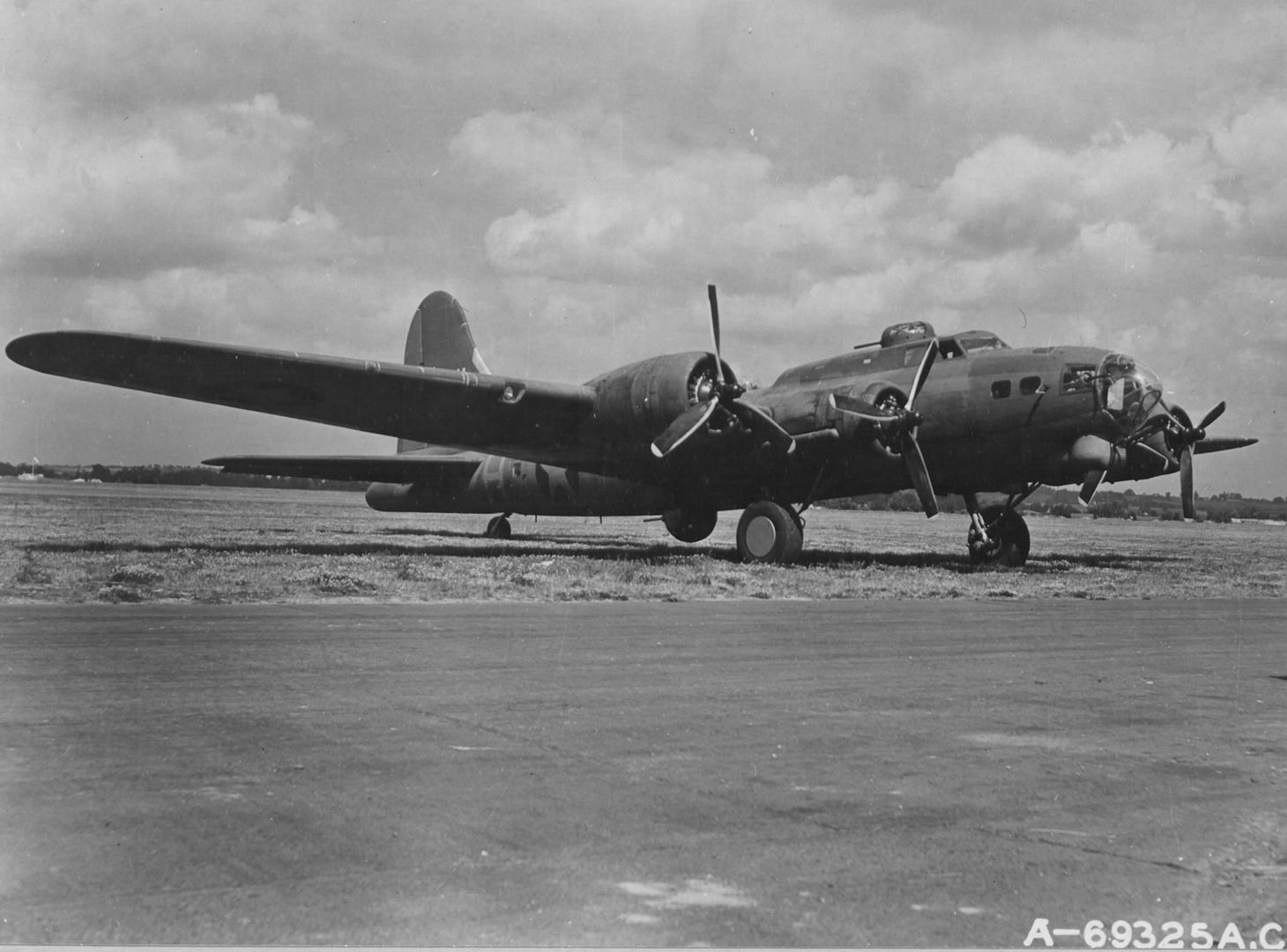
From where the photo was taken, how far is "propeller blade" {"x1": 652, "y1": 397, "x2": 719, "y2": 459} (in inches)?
819

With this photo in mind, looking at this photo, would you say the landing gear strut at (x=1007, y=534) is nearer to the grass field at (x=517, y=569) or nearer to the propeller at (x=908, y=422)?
the grass field at (x=517, y=569)

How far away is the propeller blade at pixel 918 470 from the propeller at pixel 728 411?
2.03 metres

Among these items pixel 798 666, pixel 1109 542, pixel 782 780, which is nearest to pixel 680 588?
pixel 798 666

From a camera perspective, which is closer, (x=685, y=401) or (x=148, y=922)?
(x=148, y=922)

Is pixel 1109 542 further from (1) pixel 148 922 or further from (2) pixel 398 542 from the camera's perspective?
(1) pixel 148 922

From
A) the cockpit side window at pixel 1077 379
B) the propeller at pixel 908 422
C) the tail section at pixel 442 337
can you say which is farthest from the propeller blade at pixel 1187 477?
the tail section at pixel 442 337

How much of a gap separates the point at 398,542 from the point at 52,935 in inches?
1032

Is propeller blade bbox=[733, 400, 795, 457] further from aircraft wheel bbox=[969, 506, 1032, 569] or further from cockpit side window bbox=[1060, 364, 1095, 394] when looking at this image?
aircraft wheel bbox=[969, 506, 1032, 569]

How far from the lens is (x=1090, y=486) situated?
832 inches

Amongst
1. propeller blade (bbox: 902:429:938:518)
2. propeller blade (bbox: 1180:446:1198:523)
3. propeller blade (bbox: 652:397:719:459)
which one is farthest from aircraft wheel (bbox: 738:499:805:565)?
propeller blade (bbox: 1180:446:1198:523)

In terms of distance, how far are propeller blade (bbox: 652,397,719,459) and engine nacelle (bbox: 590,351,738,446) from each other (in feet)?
0.51

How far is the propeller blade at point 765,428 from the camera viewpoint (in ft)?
70.3

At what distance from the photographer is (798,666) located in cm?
960

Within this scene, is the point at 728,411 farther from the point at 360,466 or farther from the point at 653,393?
the point at 360,466
